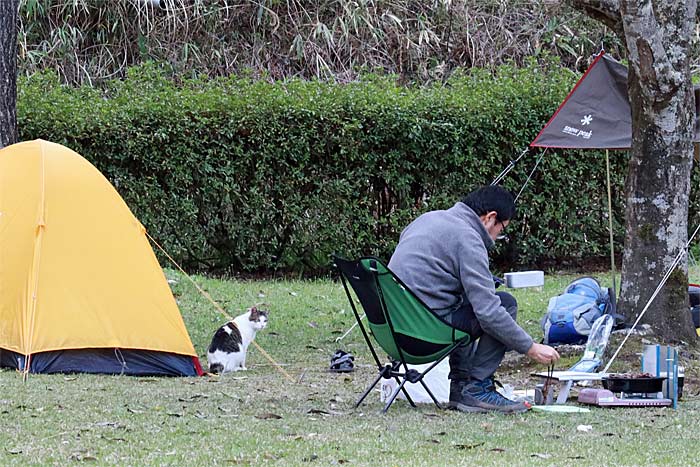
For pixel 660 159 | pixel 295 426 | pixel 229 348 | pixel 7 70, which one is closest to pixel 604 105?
pixel 660 159

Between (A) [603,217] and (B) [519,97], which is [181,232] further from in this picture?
(A) [603,217]

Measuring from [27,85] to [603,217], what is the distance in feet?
23.6

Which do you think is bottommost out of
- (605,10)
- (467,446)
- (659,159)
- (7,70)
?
(467,446)

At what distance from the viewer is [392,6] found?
18.5 m

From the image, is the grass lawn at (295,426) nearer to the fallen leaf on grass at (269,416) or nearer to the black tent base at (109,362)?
the fallen leaf on grass at (269,416)

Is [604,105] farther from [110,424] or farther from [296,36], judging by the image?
[296,36]

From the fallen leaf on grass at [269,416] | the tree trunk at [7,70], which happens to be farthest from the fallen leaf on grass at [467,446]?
the tree trunk at [7,70]

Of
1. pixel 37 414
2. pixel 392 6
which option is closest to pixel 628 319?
pixel 37 414

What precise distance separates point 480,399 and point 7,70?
5.53 metres

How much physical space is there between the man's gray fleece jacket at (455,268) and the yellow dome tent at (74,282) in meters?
2.26

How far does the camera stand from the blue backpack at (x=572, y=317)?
789cm

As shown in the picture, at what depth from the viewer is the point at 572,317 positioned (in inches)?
312

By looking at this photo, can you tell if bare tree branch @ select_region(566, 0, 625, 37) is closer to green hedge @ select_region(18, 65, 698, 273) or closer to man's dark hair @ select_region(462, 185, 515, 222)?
man's dark hair @ select_region(462, 185, 515, 222)

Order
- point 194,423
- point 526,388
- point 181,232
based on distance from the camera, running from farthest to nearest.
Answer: point 181,232 < point 526,388 < point 194,423
